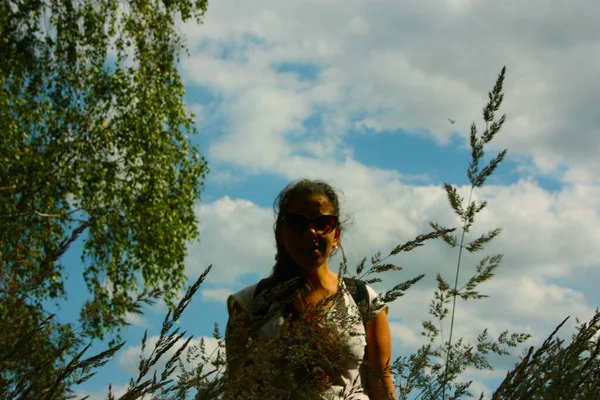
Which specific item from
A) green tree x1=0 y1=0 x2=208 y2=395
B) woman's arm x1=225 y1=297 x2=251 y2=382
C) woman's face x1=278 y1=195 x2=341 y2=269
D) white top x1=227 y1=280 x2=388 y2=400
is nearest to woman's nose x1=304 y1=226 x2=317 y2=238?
woman's face x1=278 y1=195 x2=341 y2=269

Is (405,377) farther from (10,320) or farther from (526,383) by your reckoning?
(10,320)

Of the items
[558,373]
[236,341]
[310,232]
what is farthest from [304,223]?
[558,373]

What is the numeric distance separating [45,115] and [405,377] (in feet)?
42.9

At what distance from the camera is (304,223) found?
3025 mm

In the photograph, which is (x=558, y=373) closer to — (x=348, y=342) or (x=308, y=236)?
(x=348, y=342)

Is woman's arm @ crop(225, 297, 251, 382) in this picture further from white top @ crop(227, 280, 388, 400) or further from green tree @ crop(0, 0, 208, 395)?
green tree @ crop(0, 0, 208, 395)

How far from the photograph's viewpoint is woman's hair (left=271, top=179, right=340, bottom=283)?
10.2 feet

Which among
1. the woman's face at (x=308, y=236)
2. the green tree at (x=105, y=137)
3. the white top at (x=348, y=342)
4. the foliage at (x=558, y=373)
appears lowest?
the foliage at (x=558, y=373)

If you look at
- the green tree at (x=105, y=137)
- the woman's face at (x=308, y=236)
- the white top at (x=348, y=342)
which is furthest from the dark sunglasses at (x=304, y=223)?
the green tree at (x=105, y=137)

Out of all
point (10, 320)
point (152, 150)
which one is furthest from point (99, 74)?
point (10, 320)

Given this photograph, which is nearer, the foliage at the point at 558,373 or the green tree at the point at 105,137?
the foliage at the point at 558,373

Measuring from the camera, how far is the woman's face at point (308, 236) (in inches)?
117

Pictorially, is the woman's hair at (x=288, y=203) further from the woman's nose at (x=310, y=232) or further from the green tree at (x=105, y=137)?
the green tree at (x=105, y=137)

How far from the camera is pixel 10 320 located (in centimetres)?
175
